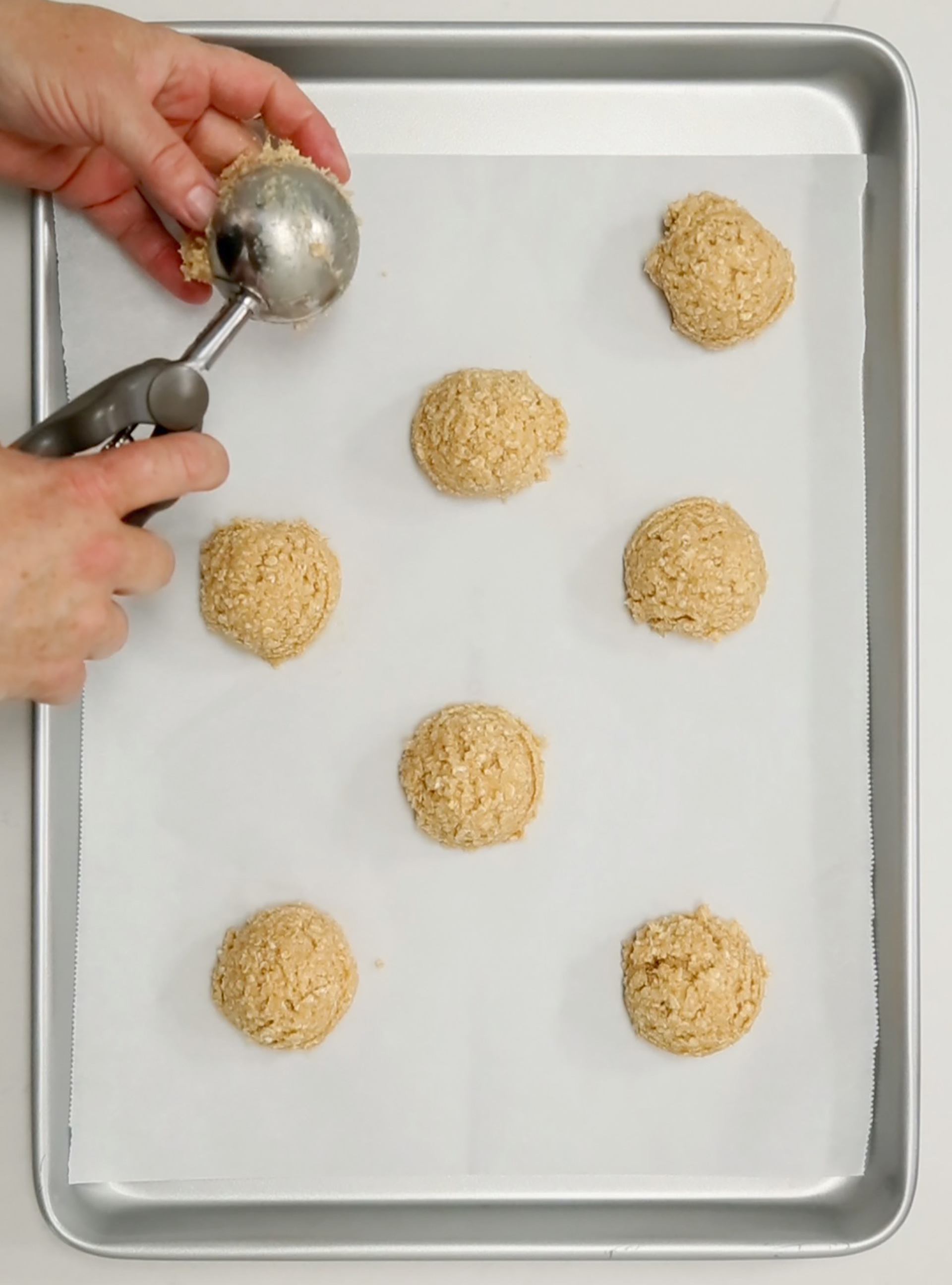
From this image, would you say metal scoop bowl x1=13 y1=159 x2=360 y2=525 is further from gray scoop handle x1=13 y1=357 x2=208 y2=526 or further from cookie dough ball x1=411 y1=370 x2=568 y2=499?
cookie dough ball x1=411 y1=370 x2=568 y2=499

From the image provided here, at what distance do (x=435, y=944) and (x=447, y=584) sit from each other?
0.30 meters

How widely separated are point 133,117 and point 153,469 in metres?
0.28

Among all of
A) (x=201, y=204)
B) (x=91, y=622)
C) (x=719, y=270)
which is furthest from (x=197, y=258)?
(x=719, y=270)

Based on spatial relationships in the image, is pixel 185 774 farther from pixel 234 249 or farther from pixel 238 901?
pixel 234 249

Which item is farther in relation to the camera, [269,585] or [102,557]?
[269,585]

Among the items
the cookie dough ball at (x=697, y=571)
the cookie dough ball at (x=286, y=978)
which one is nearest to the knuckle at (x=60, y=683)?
the cookie dough ball at (x=286, y=978)

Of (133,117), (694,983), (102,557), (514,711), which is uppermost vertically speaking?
(133,117)

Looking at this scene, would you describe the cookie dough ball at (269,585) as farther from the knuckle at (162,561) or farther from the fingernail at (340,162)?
the fingernail at (340,162)

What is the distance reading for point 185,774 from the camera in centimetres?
97

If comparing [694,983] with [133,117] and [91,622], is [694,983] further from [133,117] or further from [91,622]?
[133,117]

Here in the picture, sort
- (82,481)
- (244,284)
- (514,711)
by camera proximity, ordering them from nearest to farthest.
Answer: (82,481) → (244,284) → (514,711)

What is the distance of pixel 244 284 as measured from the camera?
872 millimetres

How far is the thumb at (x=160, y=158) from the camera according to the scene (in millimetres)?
845
